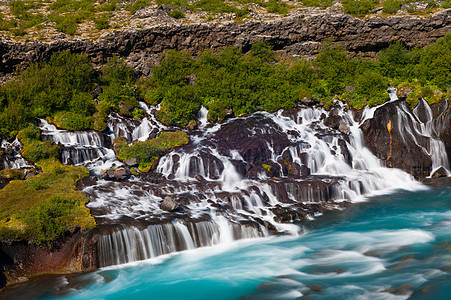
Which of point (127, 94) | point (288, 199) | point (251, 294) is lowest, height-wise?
point (251, 294)

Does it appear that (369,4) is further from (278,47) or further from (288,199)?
(288,199)

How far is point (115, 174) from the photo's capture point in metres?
20.1

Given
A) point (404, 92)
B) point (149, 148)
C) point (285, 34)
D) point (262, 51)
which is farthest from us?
point (285, 34)

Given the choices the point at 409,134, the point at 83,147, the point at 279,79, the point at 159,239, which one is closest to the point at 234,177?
the point at 159,239

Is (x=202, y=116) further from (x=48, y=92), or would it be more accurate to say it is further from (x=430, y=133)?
(x=430, y=133)

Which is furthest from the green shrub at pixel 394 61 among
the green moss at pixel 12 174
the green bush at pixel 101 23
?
the green moss at pixel 12 174

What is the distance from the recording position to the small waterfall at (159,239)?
13648 mm

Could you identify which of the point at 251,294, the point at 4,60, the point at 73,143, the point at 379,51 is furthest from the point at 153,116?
the point at 379,51

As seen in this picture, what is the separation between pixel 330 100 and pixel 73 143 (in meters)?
19.6

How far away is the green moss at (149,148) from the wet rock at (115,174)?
1600 mm

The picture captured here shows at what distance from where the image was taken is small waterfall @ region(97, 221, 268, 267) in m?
13.6

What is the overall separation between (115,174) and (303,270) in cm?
1213

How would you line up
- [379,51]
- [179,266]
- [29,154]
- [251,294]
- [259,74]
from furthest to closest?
[379,51], [259,74], [29,154], [179,266], [251,294]

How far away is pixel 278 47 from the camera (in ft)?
121
